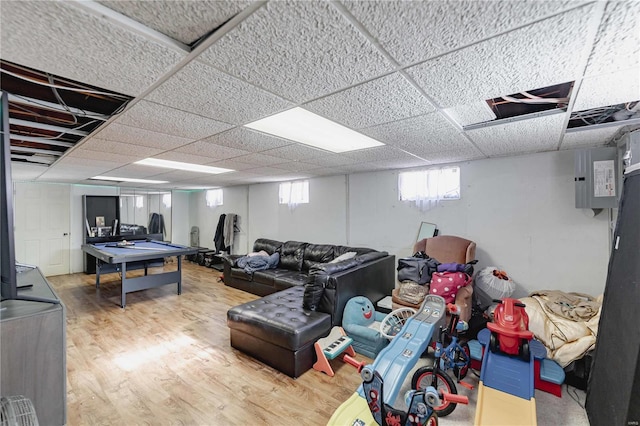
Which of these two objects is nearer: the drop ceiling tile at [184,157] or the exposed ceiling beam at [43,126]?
the exposed ceiling beam at [43,126]

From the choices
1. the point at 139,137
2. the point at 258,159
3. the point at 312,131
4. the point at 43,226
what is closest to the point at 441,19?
the point at 312,131

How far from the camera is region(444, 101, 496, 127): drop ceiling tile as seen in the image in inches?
74.6

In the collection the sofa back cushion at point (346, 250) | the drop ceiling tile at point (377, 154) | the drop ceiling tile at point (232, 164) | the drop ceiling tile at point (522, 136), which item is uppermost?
the drop ceiling tile at point (522, 136)

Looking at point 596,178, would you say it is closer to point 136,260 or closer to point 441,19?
point 441,19

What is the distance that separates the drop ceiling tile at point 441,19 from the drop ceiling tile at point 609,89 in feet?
2.88

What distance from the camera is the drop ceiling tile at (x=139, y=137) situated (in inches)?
91.4

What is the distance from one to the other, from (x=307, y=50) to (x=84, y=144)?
2980mm

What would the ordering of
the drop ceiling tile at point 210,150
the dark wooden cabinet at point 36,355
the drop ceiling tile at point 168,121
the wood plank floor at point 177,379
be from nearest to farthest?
the dark wooden cabinet at point 36,355, the drop ceiling tile at point 168,121, the wood plank floor at point 177,379, the drop ceiling tile at point 210,150

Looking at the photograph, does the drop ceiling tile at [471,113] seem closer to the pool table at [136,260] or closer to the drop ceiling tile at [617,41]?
the drop ceiling tile at [617,41]

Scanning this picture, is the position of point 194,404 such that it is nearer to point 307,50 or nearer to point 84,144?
point 307,50

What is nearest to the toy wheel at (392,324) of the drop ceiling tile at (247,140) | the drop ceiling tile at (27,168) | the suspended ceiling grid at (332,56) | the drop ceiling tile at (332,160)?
the suspended ceiling grid at (332,56)

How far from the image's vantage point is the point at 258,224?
22.2 ft

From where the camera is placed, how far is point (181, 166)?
4273 millimetres

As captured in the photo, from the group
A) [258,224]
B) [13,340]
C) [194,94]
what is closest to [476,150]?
[194,94]
